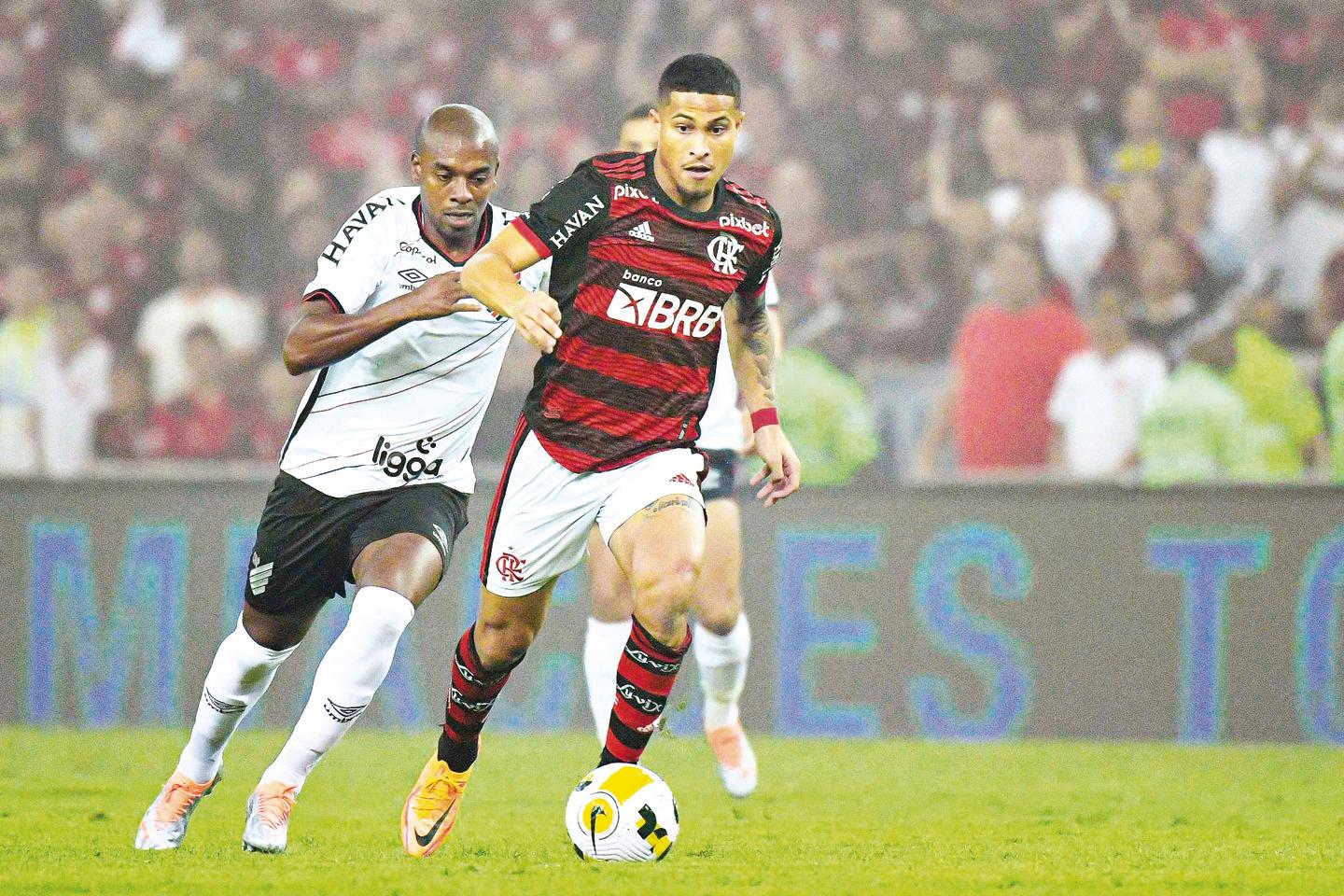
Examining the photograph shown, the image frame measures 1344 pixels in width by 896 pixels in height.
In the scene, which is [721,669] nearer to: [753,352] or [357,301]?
[753,352]

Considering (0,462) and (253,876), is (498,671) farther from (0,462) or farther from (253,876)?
(0,462)

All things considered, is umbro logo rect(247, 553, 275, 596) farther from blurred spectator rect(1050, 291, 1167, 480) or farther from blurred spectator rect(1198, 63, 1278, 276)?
blurred spectator rect(1198, 63, 1278, 276)

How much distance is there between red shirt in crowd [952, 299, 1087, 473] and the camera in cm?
1027

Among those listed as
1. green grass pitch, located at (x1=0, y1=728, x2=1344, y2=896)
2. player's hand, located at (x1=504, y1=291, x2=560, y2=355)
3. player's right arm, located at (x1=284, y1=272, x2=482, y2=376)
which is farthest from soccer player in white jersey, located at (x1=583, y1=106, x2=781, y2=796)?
player's hand, located at (x1=504, y1=291, x2=560, y2=355)

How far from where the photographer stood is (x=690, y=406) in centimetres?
521

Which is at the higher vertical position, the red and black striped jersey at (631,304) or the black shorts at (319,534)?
the red and black striped jersey at (631,304)

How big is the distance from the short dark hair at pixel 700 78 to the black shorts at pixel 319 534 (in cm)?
142

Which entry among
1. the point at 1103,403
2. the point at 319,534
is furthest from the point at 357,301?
the point at 1103,403

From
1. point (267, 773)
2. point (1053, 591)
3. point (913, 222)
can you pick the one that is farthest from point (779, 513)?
point (267, 773)

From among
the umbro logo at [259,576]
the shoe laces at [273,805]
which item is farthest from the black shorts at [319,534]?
the shoe laces at [273,805]

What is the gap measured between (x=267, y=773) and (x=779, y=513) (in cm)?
502

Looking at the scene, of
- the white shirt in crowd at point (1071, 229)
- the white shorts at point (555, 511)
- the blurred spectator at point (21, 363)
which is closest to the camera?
the white shorts at point (555, 511)

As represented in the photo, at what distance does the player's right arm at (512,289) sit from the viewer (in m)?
4.62

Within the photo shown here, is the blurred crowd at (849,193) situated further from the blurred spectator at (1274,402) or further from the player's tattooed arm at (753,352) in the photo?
the player's tattooed arm at (753,352)
